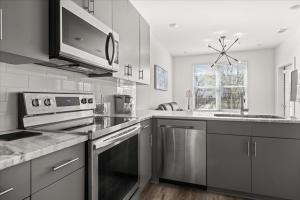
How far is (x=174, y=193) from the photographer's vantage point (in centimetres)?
224

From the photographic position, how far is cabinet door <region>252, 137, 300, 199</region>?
1.95 metres

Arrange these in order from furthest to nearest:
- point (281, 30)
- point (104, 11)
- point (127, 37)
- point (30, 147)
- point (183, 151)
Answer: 1. point (281, 30)
2. point (183, 151)
3. point (127, 37)
4. point (104, 11)
5. point (30, 147)

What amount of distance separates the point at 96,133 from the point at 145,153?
1.14 meters

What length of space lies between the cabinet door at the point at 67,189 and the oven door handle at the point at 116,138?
0.17 metres

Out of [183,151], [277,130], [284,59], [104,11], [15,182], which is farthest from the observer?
[284,59]

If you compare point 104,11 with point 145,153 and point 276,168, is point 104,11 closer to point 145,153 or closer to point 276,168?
point 145,153

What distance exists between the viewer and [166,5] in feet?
10.1

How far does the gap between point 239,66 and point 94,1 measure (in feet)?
19.3

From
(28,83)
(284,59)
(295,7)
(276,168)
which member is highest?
(295,7)

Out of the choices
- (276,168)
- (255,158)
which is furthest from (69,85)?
(276,168)

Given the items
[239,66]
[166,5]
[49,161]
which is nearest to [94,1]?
[49,161]

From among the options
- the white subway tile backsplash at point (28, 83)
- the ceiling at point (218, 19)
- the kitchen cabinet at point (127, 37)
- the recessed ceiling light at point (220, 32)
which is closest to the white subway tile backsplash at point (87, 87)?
the white subway tile backsplash at point (28, 83)

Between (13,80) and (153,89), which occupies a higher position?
(153,89)

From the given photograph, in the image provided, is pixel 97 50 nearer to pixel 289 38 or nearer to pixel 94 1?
pixel 94 1
